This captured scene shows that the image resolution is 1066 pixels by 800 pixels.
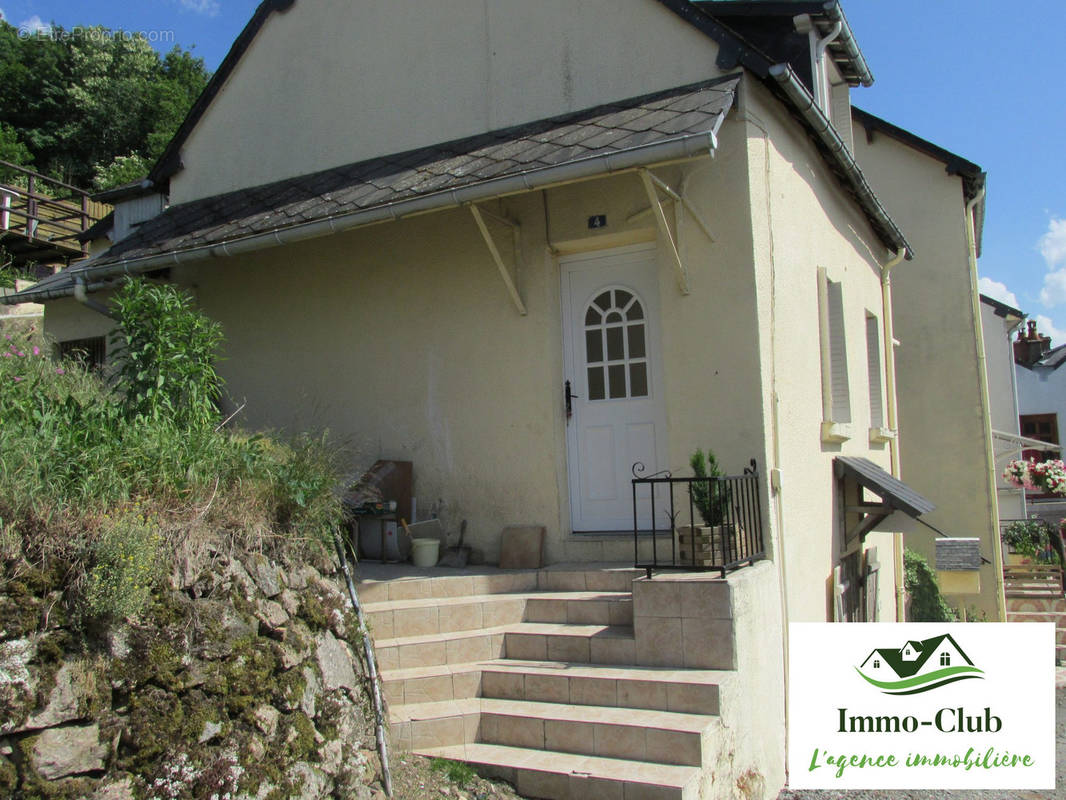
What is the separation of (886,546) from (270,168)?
8756mm

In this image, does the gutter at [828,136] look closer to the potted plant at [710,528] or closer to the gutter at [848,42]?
the gutter at [848,42]

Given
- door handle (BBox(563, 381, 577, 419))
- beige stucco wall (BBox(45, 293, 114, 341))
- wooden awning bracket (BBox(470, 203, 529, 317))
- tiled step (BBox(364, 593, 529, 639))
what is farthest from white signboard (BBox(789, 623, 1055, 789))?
beige stucco wall (BBox(45, 293, 114, 341))

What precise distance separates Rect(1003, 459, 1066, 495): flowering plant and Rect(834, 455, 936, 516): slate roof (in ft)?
22.7

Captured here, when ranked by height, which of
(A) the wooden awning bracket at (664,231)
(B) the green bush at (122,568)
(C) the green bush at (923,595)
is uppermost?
(A) the wooden awning bracket at (664,231)

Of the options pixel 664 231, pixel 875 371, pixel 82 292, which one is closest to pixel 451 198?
pixel 664 231

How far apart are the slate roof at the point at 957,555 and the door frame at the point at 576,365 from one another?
4.38 meters

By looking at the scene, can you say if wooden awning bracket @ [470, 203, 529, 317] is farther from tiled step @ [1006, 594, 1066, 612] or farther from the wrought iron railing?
tiled step @ [1006, 594, 1066, 612]

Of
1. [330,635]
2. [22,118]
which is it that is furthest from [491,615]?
[22,118]

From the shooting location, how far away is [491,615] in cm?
580

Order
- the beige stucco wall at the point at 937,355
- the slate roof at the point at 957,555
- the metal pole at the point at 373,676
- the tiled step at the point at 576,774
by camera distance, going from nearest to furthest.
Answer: the tiled step at the point at 576,774
the metal pole at the point at 373,676
the slate roof at the point at 957,555
the beige stucco wall at the point at 937,355

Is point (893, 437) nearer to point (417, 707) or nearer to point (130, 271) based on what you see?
point (417, 707)

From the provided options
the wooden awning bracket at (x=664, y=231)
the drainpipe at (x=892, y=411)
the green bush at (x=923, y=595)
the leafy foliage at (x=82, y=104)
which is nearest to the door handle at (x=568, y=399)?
the wooden awning bracket at (x=664, y=231)

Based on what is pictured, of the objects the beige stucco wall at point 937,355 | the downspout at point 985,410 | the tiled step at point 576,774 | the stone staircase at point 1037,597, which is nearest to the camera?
the tiled step at point 576,774

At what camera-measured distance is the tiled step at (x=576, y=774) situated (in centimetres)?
420
